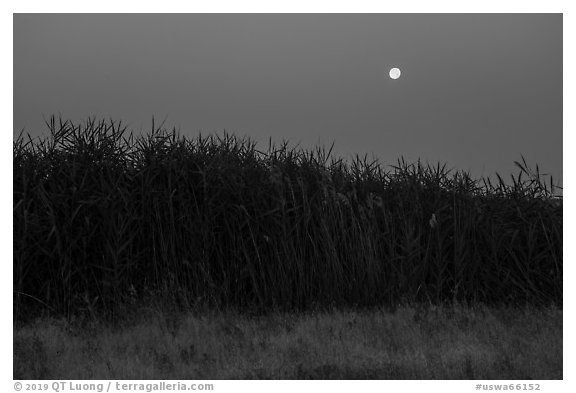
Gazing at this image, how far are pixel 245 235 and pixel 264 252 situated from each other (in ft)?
1.14

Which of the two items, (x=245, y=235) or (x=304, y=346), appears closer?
(x=304, y=346)

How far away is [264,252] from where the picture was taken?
714 cm

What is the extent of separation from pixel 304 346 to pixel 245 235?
7.08ft

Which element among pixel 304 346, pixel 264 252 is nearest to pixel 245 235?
pixel 264 252

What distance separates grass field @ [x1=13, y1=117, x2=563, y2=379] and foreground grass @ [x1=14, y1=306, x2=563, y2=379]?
3 cm

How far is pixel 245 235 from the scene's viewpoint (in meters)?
7.32

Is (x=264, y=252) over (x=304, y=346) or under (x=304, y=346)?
over

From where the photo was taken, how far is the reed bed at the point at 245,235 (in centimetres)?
687

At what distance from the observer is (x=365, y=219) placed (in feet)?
23.7

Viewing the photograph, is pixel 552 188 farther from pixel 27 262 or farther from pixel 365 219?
pixel 27 262

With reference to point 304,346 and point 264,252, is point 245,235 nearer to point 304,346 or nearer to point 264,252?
point 264,252
